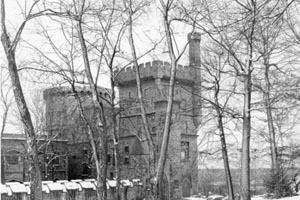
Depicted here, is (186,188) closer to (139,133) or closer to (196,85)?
(139,133)

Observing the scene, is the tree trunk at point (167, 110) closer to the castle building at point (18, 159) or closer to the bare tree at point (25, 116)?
the bare tree at point (25, 116)

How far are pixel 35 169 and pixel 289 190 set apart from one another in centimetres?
1287

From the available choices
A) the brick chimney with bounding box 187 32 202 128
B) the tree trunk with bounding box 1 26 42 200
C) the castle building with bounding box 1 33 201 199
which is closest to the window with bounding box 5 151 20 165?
the castle building with bounding box 1 33 201 199

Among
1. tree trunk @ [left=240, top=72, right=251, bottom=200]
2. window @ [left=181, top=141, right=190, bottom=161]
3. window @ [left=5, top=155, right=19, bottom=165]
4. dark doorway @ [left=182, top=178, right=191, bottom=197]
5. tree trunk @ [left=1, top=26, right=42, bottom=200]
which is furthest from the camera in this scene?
window @ [left=181, top=141, right=190, bottom=161]

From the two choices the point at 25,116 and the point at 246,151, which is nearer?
the point at 25,116

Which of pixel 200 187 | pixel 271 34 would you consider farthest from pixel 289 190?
pixel 200 187

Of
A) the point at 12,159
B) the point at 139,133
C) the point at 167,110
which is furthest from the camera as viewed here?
the point at 12,159

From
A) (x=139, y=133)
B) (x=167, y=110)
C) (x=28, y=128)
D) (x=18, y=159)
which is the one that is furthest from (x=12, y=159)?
(x=28, y=128)

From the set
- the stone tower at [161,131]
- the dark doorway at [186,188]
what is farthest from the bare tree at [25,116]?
the dark doorway at [186,188]

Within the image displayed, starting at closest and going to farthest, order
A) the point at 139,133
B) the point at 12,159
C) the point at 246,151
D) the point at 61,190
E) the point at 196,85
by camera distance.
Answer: the point at 246,151 < the point at 196,85 < the point at 61,190 < the point at 139,133 < the point at 12,159

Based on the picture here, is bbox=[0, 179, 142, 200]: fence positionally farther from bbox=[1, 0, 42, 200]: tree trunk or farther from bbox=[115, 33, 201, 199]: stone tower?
bbox=[1, 0, 42, 200]: tree trunk

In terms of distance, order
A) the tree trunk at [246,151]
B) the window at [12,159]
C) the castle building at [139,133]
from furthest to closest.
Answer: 1. the window at [12,159]
2. the castle building at [139,133]
3. the tree trunk at [246,151]

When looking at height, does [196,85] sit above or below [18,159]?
above

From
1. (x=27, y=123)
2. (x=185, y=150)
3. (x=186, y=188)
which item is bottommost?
(x=186, y=188)
